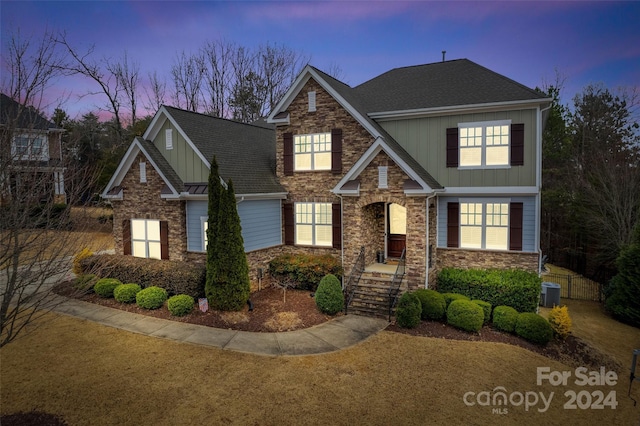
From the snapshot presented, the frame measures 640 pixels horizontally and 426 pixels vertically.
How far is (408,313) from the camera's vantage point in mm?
11500

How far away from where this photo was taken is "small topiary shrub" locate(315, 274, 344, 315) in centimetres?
1256

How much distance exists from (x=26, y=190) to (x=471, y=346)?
36.0ft

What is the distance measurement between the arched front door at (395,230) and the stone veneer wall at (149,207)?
29.6ft

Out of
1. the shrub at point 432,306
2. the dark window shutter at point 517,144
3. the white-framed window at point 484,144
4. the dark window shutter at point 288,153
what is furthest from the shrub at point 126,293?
the dark window shutter at point 517,144

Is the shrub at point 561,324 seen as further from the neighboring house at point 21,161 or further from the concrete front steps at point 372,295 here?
the neighboring house at point 21,161

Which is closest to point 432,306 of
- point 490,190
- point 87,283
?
point 490,190

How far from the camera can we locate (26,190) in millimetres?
5926

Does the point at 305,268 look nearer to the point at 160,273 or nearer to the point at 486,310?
the point at 160,273

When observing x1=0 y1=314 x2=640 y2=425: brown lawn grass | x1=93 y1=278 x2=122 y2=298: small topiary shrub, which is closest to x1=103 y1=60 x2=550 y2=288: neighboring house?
x1=93 y1=278 x2=122 y2=298: small topiary shrub

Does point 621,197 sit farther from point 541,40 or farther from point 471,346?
point 471,346

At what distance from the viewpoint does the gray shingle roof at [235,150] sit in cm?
1576

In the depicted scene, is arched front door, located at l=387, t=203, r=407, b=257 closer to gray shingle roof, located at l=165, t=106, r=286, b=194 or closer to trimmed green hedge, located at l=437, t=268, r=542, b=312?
trimmed green hedge, located at l=437, t=268, r=542, b=312

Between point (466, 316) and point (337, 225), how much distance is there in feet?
22.1

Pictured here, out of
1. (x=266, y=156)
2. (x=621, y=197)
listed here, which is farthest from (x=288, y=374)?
(x=621, y=197)
